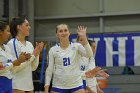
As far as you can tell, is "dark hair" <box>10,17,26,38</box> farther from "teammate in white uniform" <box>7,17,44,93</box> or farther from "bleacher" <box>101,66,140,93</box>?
"bleacher" <box>101,66,140,93</box>

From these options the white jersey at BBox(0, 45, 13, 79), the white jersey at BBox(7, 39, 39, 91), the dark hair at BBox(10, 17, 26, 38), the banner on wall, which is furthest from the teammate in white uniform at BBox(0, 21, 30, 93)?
the banner on wall

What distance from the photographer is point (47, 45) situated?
1021 centimetres

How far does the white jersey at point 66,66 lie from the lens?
3824 mm

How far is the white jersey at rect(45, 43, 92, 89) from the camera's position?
3824 mm

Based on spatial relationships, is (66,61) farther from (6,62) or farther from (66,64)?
(6,62)

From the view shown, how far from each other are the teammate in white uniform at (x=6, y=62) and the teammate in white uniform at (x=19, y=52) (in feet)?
0.68

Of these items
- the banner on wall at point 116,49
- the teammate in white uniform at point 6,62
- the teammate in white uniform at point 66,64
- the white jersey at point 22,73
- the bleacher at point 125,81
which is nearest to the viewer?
the teammate in white uniform at point 6,62

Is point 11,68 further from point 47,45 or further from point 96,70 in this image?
point 47,45

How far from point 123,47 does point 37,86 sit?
272 cm

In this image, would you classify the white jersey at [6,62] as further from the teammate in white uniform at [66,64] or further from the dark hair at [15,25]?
the teammate in white uniform at [66,64]

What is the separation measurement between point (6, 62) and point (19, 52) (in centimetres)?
36

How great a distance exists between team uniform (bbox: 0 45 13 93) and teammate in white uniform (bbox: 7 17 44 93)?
0.78 feet

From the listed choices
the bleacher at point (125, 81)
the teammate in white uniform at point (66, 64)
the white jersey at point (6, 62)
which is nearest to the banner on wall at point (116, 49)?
the bleacher at point (125, 81)

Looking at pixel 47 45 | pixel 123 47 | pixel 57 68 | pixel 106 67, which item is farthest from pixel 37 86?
pixel 57 68
